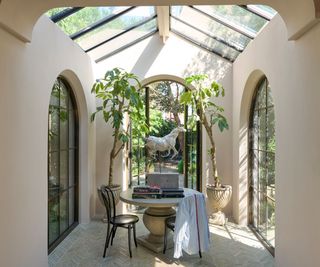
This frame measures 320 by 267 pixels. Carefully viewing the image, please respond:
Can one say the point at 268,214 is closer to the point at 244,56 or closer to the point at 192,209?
the point at 192,209

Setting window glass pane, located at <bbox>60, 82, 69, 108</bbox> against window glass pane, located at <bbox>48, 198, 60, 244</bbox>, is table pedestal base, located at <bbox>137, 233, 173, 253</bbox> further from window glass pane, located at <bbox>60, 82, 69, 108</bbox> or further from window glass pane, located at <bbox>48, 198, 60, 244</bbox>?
window glass pane, located at <bbox>60, 82, 69, 108</bbox>

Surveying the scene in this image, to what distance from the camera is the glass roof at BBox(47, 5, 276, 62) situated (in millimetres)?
3557

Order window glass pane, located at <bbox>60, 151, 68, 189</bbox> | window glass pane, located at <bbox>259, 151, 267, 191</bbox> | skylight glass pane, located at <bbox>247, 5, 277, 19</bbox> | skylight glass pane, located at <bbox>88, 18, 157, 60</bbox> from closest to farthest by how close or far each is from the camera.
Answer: skylight glass pane, located at <bbox>247, 5, 277, 19</bbox> → window glass pane, located at <bbox>259, 151, 267, 191</bbox> → window glass pane, located at <bbox>60, 151, 68, 189</bbox> → skylight glass pane, located at <bbox>88, 18, 157, 60</bbox>

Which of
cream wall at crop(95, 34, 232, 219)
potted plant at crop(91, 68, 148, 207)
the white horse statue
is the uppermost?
cream wall at crop(95, 34, 232, 219)

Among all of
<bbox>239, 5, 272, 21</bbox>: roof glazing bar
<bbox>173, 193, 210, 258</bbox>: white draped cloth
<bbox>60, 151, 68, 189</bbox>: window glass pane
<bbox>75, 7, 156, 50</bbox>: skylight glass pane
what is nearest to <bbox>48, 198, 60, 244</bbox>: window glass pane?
<bbox>60, 151, 68, 189</bbox>: window glass pane

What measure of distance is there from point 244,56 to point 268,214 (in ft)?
7.58

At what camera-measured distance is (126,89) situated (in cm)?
438

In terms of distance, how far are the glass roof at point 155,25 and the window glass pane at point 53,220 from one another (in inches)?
89.5

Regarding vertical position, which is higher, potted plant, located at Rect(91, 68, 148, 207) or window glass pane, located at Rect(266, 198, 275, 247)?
potted plant, located at Rect(91, 68, 148, 207)
